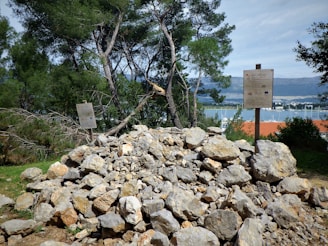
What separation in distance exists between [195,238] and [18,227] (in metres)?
2.17

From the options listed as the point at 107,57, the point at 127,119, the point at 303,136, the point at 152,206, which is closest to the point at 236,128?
the point at 303,136

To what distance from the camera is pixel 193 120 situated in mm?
10766

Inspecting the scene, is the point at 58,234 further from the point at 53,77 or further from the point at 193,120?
the point at 193,120

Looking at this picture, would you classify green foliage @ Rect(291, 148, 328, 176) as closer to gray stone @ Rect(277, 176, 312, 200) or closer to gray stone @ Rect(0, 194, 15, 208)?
gray stone @ Rect(277, 176, 312, 200)

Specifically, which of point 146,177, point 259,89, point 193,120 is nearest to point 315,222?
point 259,89

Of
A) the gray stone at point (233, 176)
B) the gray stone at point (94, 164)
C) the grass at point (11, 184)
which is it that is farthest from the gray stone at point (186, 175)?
the grass at point (11, 184)

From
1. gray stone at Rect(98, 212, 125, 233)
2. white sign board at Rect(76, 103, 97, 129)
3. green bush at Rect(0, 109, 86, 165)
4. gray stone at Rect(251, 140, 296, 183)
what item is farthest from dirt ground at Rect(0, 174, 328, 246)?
green bush at Rect(0, 109, 86, 165)

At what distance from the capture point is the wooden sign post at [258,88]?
3633mm

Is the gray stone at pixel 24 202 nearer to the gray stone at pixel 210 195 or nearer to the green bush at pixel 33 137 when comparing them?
the gray stone at pixel 210 195

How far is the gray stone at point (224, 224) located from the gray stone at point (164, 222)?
0.37m

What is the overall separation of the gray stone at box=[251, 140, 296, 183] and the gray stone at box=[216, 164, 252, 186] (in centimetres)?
18

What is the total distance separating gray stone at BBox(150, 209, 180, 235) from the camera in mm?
2646

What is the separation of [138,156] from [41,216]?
1.59 meters

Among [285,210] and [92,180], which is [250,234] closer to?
[285,210]
